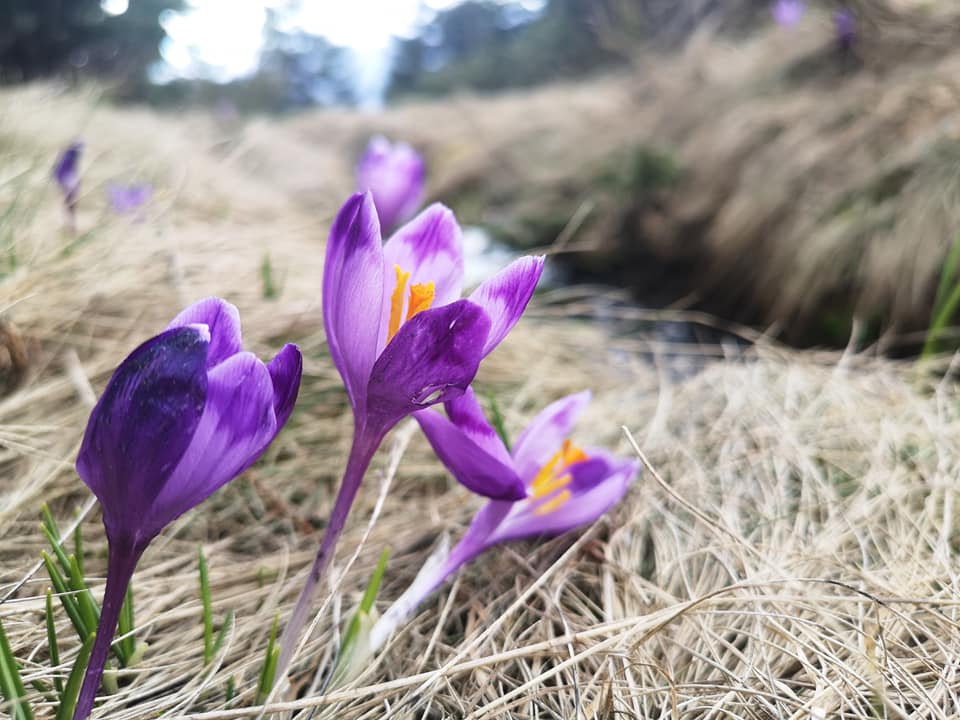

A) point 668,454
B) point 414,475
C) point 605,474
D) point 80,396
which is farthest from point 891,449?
point 80,396

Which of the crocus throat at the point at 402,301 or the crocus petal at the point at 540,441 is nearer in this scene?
the crocus throat at the point at 402,301

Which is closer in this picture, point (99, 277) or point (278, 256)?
point (99, 277)

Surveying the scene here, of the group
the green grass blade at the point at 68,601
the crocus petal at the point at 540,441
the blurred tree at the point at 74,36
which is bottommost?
the blurred tree at the point at 74,36

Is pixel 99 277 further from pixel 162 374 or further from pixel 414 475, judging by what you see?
pixel 162 374

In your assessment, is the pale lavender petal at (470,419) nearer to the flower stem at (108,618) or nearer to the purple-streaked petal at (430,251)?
the purple-streaked petal at (430,251)

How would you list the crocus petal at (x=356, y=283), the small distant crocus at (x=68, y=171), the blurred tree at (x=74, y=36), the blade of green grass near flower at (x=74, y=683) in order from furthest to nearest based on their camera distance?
the blurred tree at (x=74, y=36) < the small distant crocus at (x=68, y=171) < the crocus petal at (x=356, y=283) < the blade of green grass near flower at (x=74, y=683)

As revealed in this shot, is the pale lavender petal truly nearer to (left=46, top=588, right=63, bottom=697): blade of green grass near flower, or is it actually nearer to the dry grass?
the dry grass

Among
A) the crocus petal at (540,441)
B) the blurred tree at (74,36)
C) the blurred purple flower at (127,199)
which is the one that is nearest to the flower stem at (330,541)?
the crocus petal at (540,441)

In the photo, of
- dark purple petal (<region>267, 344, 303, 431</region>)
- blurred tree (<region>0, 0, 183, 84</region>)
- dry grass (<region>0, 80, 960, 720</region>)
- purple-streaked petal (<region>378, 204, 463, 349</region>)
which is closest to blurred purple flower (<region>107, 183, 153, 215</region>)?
dry grass (<region>0, 80, 960, 720</region>)
